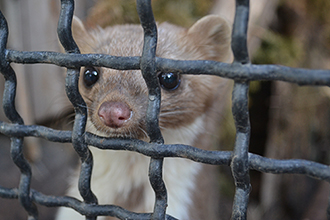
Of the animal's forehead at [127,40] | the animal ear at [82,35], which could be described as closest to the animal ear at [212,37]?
the animal's forehead at [127,40]

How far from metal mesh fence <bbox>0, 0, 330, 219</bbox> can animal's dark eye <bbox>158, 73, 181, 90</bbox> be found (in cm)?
41

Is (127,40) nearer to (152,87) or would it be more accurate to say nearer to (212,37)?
(212,37)

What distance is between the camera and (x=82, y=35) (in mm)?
1654

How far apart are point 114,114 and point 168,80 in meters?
0.32

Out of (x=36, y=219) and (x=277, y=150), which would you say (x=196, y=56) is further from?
(x=277, y=150)

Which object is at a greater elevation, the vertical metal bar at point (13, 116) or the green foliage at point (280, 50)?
the green foliage at point (280, 50)

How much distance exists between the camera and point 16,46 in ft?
9.20

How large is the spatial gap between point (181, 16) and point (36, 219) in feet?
5.87

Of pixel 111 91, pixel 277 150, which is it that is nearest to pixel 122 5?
pixel 111 91

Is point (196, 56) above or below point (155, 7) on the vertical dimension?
below

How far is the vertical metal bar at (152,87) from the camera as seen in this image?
0.74 metres

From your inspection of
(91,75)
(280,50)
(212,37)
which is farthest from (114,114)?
(280,50)

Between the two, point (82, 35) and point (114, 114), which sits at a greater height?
point (82, 35)

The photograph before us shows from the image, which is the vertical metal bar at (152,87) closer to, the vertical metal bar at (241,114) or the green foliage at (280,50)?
the vertical metal bar at (241,114)
